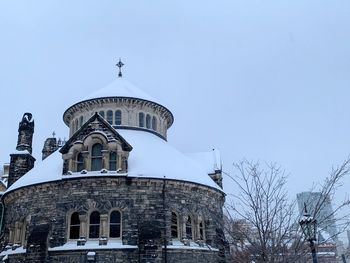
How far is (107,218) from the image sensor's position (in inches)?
865

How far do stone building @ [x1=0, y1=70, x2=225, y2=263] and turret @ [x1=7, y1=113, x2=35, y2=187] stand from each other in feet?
8.25

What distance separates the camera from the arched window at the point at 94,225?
72.1ft

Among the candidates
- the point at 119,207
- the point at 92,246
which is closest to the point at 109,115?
the point at 119,207

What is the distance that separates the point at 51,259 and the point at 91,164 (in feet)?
18.5

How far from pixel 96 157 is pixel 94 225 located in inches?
159

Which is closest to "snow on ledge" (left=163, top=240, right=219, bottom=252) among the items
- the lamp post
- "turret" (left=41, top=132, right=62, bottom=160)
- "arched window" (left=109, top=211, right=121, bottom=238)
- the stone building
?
the stone building

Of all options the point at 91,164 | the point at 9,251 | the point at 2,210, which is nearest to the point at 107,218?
the point at 91,164

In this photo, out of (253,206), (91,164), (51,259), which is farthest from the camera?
(91,164)

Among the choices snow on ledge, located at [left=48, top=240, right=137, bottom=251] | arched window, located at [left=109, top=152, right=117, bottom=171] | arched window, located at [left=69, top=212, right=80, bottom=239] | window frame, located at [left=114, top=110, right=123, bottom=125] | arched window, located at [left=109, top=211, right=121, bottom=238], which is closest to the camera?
snow on ledge, located at [left=48, top=240, right=137, bottom=251]

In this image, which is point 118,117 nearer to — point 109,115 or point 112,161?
point 109,115

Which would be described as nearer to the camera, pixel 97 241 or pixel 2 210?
pixel 97 241

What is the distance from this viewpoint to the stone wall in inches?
849

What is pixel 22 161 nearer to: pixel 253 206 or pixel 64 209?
pixel 64 209

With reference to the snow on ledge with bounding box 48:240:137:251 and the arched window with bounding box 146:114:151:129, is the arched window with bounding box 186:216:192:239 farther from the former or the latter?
the arched window with bounding box 146:114:151:129
